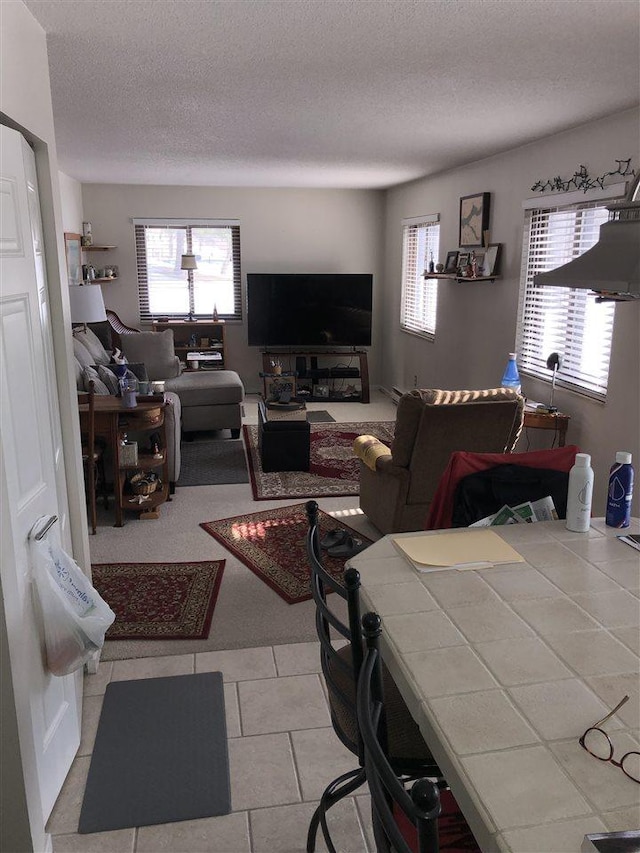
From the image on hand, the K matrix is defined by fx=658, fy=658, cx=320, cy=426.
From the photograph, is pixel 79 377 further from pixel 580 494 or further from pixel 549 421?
pixel 580 494

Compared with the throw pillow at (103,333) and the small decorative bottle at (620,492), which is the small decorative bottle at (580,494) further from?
the throw pillow at (103,333)

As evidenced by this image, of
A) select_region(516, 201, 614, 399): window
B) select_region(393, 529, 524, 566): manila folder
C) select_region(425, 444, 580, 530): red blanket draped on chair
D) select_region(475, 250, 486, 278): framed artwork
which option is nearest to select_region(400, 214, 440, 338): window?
select_region(475, 250, 486, 278): framed artwork

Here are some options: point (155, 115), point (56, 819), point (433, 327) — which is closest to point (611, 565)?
point (56, 819)

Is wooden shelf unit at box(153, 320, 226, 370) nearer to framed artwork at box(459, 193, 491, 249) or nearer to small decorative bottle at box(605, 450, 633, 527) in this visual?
framed artwork at box(459, 193, 491, 249)

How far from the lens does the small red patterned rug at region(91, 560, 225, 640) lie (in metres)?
3.10

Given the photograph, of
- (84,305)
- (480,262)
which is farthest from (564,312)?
(84,305)

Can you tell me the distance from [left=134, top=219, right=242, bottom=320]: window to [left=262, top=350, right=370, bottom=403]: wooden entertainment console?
32.0 inches

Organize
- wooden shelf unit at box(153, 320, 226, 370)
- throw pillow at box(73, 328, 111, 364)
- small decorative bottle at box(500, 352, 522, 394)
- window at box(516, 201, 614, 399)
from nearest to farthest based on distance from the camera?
window at box(516, 201, 614, 399), small decorative bottle at box(500, 352, 522, 394), throw pillow at box(73, 328, 111, 364), wooden shelf unit at box(153, 320, 226, 370)

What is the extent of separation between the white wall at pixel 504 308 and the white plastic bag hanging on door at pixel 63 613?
2886 millimetres

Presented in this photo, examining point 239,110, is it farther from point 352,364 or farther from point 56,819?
point 352,364

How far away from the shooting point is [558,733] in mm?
1145

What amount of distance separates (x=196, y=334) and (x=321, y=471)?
352 centimetres

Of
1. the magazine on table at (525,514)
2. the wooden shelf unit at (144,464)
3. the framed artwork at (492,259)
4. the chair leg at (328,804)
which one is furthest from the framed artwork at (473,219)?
the chair leg at (328,804)

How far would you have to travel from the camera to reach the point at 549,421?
4.17m
